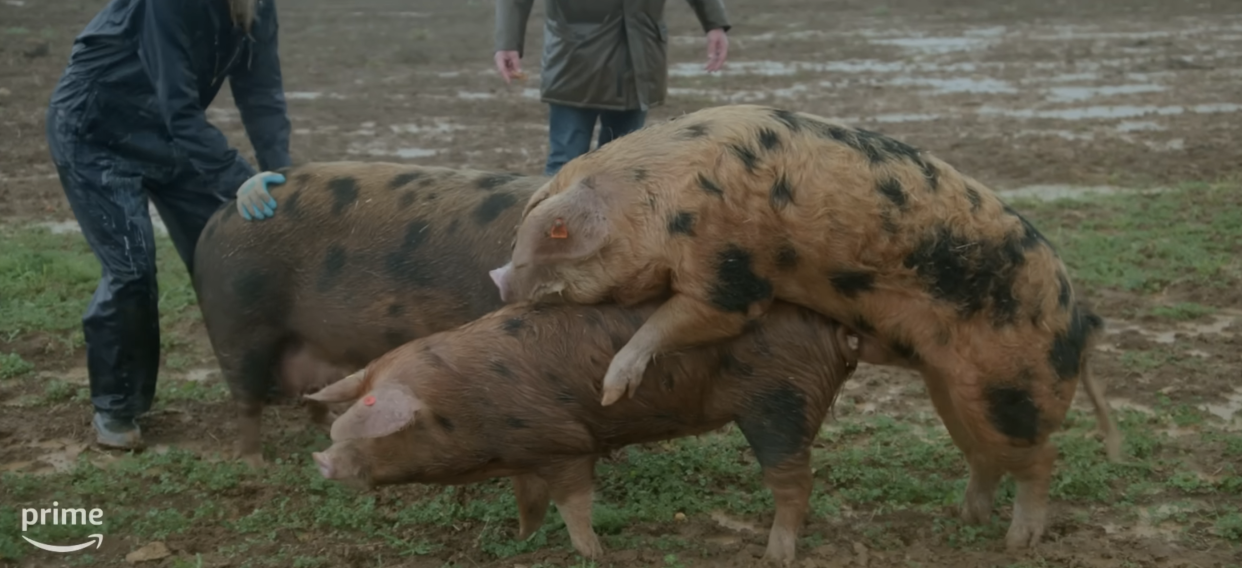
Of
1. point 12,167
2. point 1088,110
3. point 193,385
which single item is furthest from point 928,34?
point 193,385

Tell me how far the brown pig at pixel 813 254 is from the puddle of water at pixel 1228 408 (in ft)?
5.83

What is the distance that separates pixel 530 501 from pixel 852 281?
4.48 feet

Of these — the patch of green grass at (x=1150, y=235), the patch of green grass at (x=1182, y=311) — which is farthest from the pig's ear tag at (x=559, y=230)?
the patch of green grass at (x=1150, y=235)

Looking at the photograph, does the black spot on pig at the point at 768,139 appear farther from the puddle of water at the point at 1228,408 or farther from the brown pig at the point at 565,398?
the puddle of water at the point at 1228,408

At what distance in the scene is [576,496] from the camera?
4262 millimetres

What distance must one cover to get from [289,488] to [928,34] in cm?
1441

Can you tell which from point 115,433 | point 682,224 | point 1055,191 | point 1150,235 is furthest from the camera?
point 1055,191

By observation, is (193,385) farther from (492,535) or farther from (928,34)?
(928,34)

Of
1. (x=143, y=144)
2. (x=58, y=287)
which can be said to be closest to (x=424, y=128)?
(x=58, y=287)

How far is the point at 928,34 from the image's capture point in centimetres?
1770

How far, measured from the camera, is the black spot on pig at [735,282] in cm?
374

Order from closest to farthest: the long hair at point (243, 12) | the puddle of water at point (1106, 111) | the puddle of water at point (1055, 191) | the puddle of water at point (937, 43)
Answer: the long hair at point (243, 12) → the puddle of water at point (1055, 191) → the puddle of water at point (1106, 111) → the puddle of water at point (937, 43)

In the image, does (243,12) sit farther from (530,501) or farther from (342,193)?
(530,501)

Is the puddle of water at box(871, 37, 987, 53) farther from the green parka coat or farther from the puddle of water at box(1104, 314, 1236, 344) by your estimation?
the green parka coat
